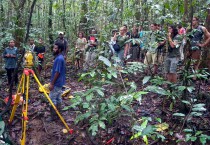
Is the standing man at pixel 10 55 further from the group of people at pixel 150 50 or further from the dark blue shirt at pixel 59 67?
the dark blue shirt at pixel 59 67

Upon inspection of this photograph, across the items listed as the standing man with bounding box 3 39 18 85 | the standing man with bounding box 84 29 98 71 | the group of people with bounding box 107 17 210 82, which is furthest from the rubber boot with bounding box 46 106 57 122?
the standing man with bounding box 3 39 18 85

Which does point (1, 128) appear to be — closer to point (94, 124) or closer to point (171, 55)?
point (94, 124)

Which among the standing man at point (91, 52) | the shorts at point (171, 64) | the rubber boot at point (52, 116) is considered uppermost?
the standing man at point (91, 52)

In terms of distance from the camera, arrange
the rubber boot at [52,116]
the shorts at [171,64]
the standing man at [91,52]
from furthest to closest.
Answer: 1. the shorts at [171,64]
2. the rubber boot at [52,116]
3. the standing man at [91,52]

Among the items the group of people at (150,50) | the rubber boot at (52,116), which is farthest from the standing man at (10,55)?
the rubber boot at (52,116)

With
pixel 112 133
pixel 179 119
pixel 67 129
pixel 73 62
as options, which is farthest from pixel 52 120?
pixel 73 62

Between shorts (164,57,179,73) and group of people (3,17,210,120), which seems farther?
shorts (164,57,179,73)

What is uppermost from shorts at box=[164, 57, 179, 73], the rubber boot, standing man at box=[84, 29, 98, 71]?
standing man at box=[84, 29, 98, 71]

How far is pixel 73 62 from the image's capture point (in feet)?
34.9

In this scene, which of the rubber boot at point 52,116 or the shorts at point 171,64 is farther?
the shorts at point 171,64

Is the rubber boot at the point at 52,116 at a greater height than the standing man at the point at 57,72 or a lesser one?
lesser

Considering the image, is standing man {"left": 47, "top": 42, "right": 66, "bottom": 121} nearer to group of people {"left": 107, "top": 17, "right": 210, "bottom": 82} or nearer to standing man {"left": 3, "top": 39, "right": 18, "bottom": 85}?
group of people {"left": 107, "top": 17, "right": 210, "bottom": 82}

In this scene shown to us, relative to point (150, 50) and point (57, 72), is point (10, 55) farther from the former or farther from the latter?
point (150, 50)

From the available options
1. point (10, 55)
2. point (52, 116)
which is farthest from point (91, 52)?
point (10, 55)
